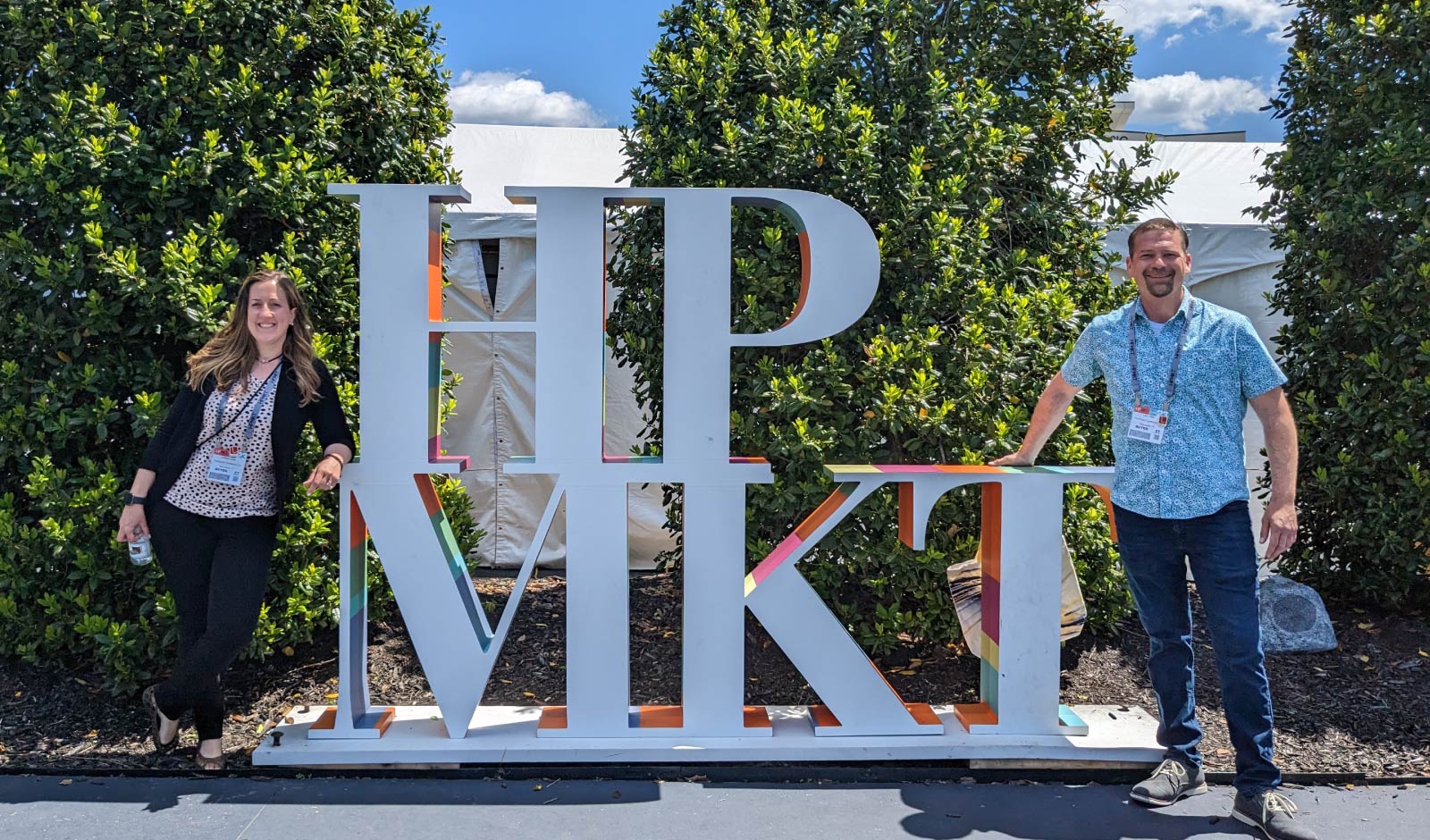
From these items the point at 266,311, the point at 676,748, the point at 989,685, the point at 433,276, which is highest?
the point at 433,276

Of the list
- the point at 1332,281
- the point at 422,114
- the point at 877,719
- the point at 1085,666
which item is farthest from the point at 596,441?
the point at 1332,281

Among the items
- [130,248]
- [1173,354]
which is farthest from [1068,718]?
[130,248]

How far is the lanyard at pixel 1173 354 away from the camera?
305cm

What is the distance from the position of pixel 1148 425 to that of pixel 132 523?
10.3 feet

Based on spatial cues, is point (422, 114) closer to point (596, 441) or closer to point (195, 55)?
point (195, 55)

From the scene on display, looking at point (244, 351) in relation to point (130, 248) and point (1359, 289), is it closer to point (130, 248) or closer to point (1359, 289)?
point (130, 248)

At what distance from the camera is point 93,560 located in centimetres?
368

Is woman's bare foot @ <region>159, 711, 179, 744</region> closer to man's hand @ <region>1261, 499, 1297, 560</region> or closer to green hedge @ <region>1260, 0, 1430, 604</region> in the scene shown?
man's hand @ <region>1261, 499, 1297, 560</region>

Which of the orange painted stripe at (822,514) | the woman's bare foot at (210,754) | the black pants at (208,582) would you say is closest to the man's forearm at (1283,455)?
the orange painted stripe at (822,514)

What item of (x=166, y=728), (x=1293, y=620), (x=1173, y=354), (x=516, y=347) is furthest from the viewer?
(x=516, y=347)

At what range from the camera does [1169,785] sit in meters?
3.21

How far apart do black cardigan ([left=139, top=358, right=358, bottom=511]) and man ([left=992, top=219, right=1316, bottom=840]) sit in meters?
2.53

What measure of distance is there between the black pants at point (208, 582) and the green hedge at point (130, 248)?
1.66 ft

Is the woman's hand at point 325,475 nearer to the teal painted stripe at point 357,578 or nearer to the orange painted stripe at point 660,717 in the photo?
the teal painted stripe at point 357,578
